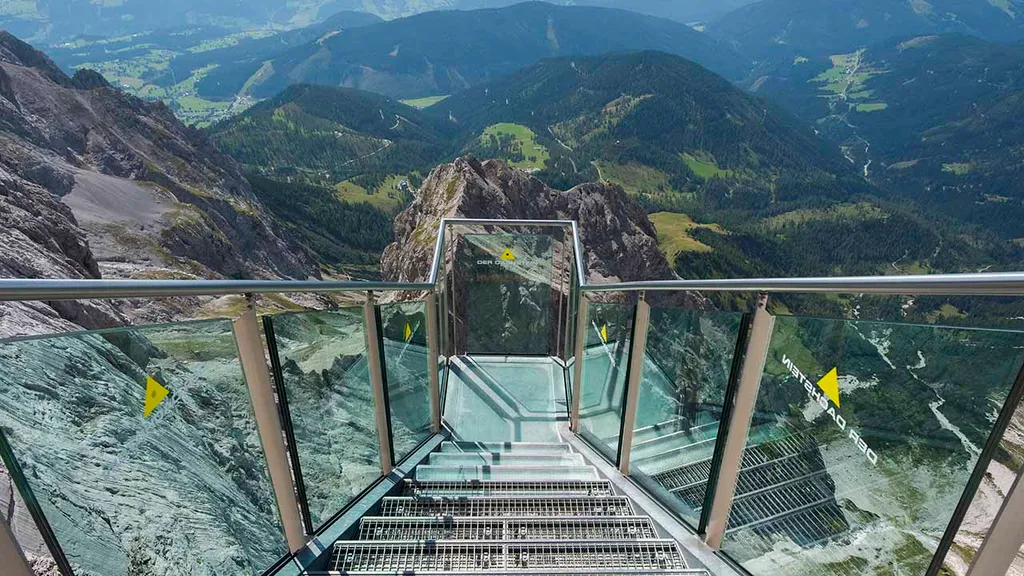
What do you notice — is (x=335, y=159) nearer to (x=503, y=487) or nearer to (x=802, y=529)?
(x=503, y=487)

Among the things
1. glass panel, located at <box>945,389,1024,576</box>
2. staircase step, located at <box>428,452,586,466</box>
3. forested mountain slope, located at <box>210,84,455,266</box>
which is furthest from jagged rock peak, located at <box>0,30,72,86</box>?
glass panel, located at <box>945,389,1024,576</box>

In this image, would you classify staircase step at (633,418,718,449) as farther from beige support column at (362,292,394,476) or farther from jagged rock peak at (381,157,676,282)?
jagged rock peak at (381,157,676,282)

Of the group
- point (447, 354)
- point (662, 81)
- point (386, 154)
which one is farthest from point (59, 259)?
point (662, 81)

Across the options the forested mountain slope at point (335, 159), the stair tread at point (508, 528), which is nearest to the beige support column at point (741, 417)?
the stair tread at point (508, 528)

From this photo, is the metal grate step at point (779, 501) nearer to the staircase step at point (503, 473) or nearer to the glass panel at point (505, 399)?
the staircase step at point (503, 473)

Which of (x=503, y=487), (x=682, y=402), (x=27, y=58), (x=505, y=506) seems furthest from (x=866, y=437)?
(x=27, y=58)

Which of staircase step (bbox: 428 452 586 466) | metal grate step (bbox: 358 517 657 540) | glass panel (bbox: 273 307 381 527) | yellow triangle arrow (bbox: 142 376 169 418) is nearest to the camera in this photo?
yellow triangle arrow (bbox: 142 376 169 418)
